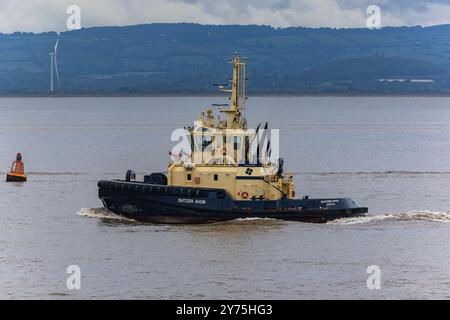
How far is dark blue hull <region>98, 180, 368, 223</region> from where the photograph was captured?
160ft

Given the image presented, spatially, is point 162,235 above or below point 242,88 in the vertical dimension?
below

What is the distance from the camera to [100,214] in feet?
173

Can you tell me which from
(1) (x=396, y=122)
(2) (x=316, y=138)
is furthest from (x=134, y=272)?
(1) (x=396, y=122)

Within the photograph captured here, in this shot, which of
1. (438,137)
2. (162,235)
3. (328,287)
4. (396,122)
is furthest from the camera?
(396,122)

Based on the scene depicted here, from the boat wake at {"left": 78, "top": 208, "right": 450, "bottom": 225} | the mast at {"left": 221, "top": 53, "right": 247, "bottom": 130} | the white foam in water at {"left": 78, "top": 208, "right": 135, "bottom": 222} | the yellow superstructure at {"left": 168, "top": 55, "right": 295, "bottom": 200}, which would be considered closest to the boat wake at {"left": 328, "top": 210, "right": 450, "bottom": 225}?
the boat wake at {"left": 78, "top": 208, "right": 450, "bottom": 225}

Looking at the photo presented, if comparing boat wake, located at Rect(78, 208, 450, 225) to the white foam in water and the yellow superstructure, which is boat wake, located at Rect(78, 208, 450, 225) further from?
the yellow superstructure

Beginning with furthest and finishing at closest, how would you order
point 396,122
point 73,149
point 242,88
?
point 396,122
point 73,149
point 242,88

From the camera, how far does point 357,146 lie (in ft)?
360

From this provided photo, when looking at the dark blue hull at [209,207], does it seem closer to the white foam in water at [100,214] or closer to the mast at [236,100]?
the white foam in water at [100,214]

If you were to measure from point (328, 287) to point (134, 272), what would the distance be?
6.71 m

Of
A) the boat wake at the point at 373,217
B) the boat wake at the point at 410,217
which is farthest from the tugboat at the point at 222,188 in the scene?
the boat wake at the point at 410,217

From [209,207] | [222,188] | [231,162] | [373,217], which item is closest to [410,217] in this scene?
[373,217]

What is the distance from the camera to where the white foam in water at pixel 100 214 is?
51.1 meters

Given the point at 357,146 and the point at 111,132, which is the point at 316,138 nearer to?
the point at 357,146
